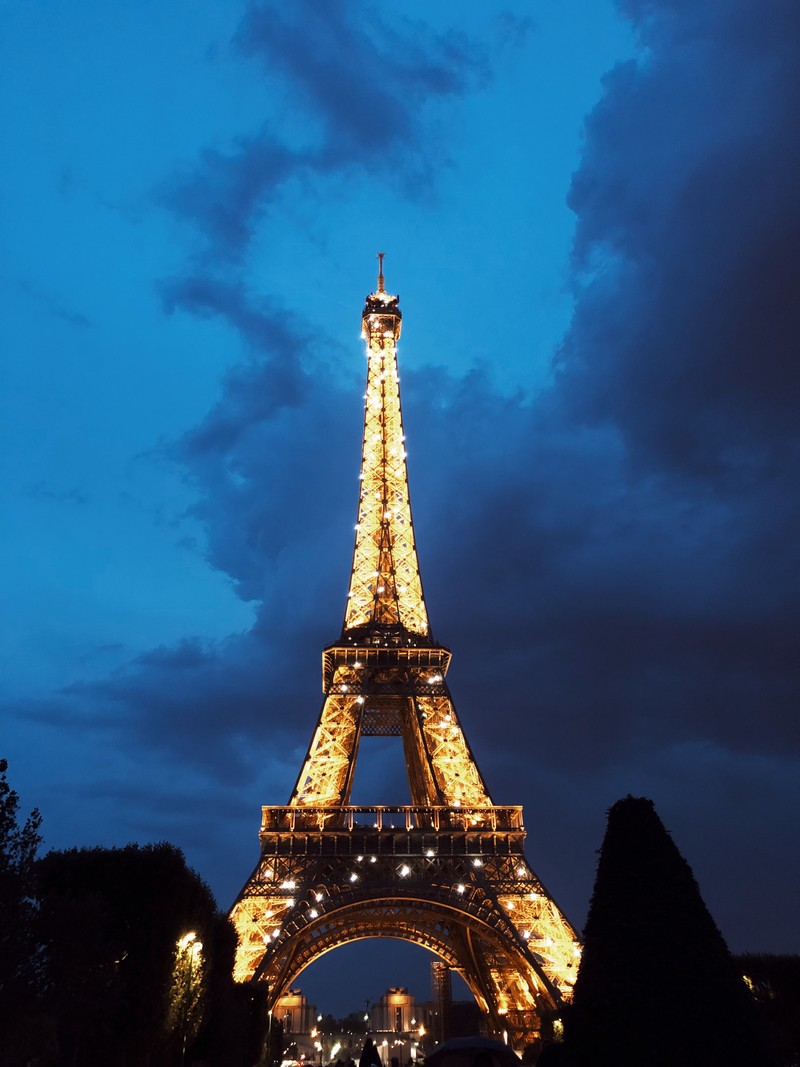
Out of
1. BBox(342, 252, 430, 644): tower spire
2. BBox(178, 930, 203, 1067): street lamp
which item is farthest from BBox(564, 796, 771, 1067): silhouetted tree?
BBox(342, 252, 430, 644): tower spire

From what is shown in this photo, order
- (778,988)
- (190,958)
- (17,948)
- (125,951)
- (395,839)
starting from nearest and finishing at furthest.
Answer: (17,948) → (125,951) → (190,958) → (778,988) → (395,839)

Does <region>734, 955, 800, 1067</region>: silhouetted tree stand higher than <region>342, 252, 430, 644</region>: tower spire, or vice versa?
<region>342, 252, 430, 644</region>: tower spire

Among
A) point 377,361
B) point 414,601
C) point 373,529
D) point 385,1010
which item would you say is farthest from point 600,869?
point 385,1010

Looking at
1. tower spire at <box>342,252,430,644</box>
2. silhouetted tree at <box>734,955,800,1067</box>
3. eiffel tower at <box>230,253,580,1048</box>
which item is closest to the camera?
silhouetted tree at <box>734,955,800,1067</box>

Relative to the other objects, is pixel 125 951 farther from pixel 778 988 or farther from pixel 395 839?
pixel 778 988

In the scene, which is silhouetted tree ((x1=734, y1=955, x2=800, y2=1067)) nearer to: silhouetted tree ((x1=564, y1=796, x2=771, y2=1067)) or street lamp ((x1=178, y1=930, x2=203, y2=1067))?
street lamp ((x1=178, y1=930, x2=203, y2=1067))

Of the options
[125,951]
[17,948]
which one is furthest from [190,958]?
[17,948]

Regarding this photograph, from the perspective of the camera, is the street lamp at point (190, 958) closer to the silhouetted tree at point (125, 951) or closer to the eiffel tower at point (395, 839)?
the silhouetted tree at point (125, 951)
